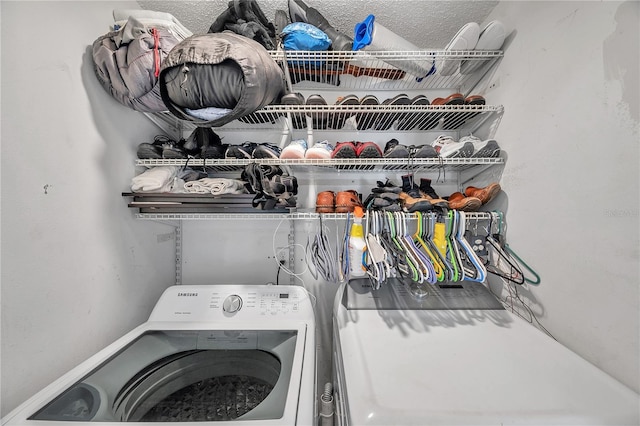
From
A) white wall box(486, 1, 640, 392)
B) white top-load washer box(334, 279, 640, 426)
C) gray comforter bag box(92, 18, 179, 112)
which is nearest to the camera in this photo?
white top-load washer box(334, 279, 640, 426)

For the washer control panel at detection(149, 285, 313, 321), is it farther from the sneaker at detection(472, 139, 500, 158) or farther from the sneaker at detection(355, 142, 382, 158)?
the sneaker at detection(472, 139, 500, 158)

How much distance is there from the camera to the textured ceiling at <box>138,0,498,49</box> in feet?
4.01

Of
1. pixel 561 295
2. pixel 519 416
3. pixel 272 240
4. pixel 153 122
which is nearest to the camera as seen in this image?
pixel 519 416

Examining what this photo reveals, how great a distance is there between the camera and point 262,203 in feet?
3.75

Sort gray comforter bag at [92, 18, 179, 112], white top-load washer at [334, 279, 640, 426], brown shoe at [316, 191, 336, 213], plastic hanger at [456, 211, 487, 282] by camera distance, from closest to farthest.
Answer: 1. white top-load washer at [334, 279, 640, 426]
2. gray comforter bag at [92, 18, 179, 112]
3. plastic hanger at [456, 211, 487, 282]
4. brown shoe at [316, 191, 336, 213]

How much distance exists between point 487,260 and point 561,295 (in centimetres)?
30

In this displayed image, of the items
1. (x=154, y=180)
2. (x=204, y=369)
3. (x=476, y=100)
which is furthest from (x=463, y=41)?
(x=204, y=369)

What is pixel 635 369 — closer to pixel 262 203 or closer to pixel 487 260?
pixel 487 260

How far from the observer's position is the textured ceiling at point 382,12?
1222 mm

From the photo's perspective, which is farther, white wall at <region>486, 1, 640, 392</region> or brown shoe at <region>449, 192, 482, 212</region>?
brown shoe at <region>449, 192, 482, 212</region>

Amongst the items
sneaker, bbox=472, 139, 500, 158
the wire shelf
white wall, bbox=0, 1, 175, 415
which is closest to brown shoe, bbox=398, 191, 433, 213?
sneaker, bbox=472, 139, 500, 158

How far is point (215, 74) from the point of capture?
81 cm

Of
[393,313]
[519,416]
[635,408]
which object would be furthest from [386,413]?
[635,408]

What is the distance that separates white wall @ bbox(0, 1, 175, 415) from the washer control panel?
20cm
